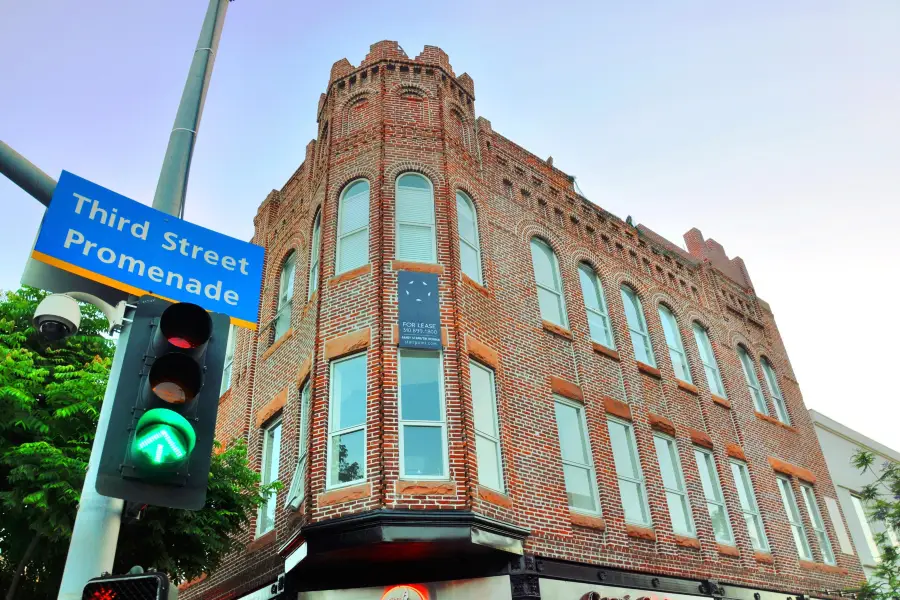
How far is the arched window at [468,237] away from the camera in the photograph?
46.6 ft

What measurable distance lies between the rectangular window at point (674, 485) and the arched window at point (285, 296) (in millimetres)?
8886

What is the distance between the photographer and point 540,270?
16484 millimetres

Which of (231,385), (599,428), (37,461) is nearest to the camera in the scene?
(37,461)

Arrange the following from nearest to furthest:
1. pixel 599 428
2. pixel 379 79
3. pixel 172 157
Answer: pixel 172 157 → pixel 599 428 → pixel 379 79

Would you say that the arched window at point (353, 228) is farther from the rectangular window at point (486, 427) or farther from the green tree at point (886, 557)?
the green tree at point (886, 557)

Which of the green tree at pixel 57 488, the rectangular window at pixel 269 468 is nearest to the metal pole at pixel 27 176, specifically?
the green tree at pixel 57 488

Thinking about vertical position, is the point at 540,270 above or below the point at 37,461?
above

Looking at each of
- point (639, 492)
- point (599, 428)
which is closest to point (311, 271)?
point (599, 428)

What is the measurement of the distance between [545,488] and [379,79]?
985cm

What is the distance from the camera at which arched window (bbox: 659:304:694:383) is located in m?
18.8

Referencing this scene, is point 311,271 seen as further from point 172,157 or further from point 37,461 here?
point 172,157

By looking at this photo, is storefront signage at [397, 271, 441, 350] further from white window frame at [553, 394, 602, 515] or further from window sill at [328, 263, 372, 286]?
white window frame at [553, 394, 602, 515]

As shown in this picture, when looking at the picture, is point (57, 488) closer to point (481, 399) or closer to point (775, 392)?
point (481, 399)

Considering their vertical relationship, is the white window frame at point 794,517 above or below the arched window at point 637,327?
below
